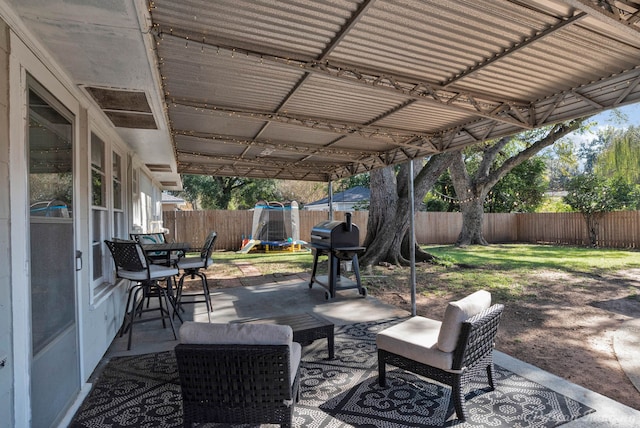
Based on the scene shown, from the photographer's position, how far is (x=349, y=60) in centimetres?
325

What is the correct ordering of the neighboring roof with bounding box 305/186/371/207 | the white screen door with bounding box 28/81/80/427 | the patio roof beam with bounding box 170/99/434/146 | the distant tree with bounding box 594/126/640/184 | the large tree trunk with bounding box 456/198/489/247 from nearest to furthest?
the white screen door with bounding box 28/81/80/427 < the patio roof beam with bounding box 170/99/434/146 < the distant tree with bounding box 594/126/640/184 < the large tree trunk with bounding box 456/198/489/247 < the neighboring roof with bounding box 305/186/371/207

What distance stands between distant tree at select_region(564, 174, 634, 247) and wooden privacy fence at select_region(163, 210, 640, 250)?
0.90ft

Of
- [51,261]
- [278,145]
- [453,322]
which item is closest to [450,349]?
[453,322]

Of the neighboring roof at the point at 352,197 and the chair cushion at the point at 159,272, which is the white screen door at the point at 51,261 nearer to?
the chair cushion at the point at 159,272

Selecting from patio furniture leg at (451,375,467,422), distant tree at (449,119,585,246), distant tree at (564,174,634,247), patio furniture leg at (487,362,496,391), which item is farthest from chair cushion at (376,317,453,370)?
distant tree at (564,174,634,247)

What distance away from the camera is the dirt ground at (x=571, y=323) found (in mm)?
3328

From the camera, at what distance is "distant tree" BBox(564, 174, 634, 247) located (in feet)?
50.8

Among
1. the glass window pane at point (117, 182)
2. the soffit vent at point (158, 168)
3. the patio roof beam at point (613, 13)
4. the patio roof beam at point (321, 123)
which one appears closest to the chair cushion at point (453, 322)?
the patio roof beam at point (613, 13)

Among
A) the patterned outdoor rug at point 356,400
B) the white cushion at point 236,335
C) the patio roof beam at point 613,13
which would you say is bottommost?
the patterned outdoor rug at point 356,400

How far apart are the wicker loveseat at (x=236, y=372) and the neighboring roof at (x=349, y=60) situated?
67.3 inches

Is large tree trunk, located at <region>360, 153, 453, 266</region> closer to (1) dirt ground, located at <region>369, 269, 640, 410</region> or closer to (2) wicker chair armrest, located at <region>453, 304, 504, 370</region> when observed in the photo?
(1) dirt ground, located at <region>369, 269, 640, 410</region>

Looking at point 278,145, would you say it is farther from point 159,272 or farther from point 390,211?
point 390,211

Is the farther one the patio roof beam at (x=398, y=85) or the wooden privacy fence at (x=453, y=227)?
the wooden privacy fence at (x=453, y=227)

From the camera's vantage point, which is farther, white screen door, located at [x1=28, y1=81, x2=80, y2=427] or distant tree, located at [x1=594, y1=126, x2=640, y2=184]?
distant tree, located at [x1=594, y1=126, x2=640, y2=184]
